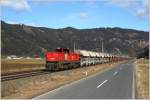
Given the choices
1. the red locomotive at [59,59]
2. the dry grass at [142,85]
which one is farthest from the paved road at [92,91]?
the red locomotive at [59,59]

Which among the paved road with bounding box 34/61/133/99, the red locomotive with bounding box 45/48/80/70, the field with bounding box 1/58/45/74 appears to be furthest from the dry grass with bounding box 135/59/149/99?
the field with bounding box 1/58/45/74

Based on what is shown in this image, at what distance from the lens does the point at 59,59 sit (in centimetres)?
4991

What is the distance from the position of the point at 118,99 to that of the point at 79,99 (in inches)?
72.9

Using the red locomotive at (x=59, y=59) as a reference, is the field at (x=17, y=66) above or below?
below

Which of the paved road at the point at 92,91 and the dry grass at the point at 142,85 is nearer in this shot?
the paved road at the point at 92,91

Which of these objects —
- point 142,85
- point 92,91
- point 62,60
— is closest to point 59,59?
point 62,60

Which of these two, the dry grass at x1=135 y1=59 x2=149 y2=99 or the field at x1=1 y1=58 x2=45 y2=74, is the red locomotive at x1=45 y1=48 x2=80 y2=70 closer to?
the field at x1=1 y1=58 x2=45 y2=74

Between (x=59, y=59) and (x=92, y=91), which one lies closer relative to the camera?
(x=92, y=91)

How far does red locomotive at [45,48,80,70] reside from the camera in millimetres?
49000

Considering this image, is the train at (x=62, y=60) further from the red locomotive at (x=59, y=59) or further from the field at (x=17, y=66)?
the field at (x=17, y=66)

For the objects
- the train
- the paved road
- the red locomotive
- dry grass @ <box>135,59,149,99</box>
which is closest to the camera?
the paved road

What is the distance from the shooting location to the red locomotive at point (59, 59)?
4900cm

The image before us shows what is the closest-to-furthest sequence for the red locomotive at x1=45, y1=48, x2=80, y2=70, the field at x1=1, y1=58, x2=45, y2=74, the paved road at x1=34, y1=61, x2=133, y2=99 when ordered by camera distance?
the paved road at x1=34, y1=61, x2=133, y2=99 → the field at x1=1, y1=58, x2=45, y2=74 → the red locomotive at x1=45, y1=48, x2=80, y2=70

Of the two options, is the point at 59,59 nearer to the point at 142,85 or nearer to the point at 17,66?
the point at 17,66
